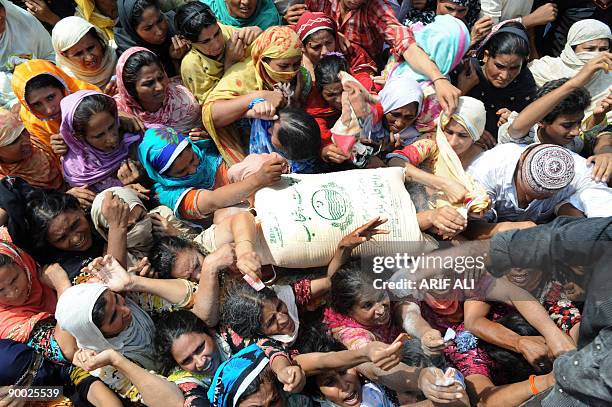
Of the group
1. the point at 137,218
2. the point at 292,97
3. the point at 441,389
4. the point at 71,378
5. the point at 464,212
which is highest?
the point at 292,97

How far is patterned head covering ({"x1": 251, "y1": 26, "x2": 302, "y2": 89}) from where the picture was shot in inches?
129

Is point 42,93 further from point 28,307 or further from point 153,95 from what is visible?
point 28,307

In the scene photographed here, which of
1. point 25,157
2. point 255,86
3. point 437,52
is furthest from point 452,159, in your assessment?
point 25,157

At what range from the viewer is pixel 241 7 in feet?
12.3

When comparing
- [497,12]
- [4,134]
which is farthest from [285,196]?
[497,12]

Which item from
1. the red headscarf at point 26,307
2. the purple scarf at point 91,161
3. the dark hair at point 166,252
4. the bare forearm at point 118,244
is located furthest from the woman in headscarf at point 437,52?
the red headscarf at point 26,307

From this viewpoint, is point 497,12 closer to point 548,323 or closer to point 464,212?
point 464,212

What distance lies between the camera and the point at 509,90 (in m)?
3.80

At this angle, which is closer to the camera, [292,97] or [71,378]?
[71,378]

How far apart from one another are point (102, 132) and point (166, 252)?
0.79 m

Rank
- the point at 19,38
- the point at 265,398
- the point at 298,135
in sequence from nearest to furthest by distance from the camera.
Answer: the point at 265,398, the point at 298,135, the point at 19,38

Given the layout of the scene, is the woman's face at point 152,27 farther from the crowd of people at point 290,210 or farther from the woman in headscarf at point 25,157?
the woman in headscarf at point 25,157

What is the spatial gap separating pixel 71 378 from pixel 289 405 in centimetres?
108

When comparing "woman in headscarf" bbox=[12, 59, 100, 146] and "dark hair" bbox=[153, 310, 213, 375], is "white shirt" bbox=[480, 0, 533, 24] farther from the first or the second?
"dark hair" bbox=[153, 310, 213, 375]
